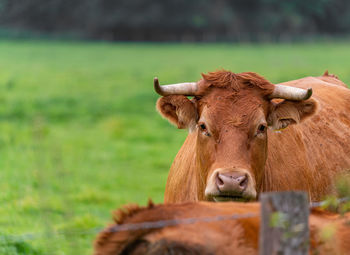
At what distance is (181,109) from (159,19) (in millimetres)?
54109

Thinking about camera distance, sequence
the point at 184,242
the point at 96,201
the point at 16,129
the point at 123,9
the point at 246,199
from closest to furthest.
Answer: the point at 184,242
the point at 246,199
the point at 96,201
the point at 16,129
the point at 123,9

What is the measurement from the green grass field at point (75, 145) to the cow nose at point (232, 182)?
119 cm

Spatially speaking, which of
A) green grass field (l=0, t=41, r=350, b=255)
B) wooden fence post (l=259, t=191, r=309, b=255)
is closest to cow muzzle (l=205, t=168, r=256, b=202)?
green grass field (l=0, t=41, r=350, b=255)

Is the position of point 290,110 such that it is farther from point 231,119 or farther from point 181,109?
point 181,109

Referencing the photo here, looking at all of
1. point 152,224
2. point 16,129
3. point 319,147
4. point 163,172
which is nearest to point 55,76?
point 16,129

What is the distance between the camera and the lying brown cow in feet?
9.66

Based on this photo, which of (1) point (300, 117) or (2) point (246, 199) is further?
(1) point (300, 117)

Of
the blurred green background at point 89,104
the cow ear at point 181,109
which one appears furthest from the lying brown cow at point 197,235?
the cow ear at point 181,109

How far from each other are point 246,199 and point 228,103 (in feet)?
2.98

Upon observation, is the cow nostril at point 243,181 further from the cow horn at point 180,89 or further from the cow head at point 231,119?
the cow horn at point 180,89

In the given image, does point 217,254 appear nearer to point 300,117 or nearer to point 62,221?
point 300,117

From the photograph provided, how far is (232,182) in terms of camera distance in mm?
4605

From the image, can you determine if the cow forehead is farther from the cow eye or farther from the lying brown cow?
the lying brown cow

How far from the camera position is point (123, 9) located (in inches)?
2309
